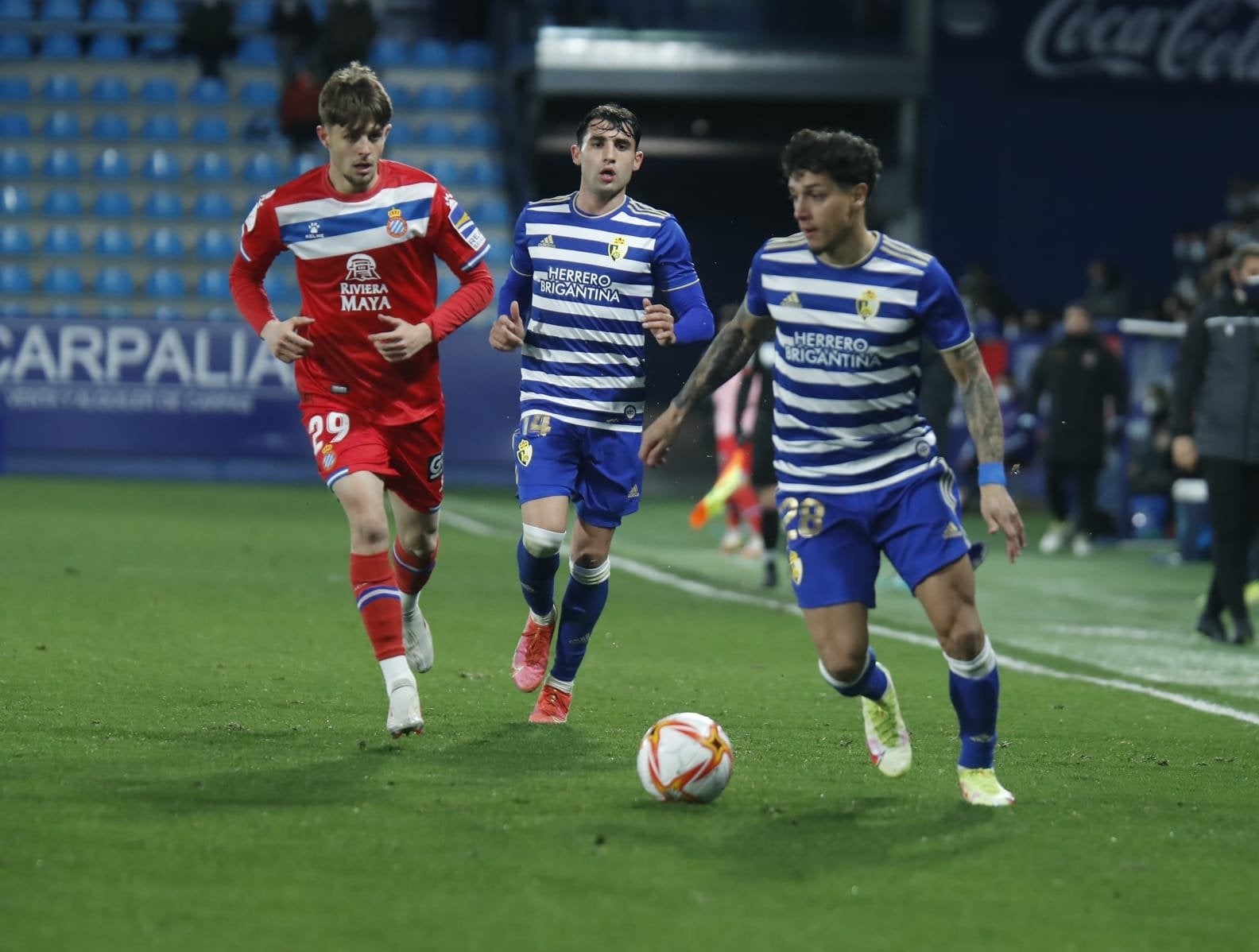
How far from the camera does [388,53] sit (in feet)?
89.0

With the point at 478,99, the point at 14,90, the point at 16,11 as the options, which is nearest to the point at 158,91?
the point at 14,90

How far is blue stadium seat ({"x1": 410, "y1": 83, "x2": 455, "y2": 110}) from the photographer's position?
26750mm

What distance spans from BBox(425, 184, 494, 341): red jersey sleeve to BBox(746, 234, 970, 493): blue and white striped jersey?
4.86 ft

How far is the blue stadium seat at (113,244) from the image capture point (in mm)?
24828

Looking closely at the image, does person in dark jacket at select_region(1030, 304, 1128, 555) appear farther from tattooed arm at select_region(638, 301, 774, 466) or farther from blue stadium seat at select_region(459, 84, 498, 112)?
blue stadium seat at select_region(459, 84, 498, 112)

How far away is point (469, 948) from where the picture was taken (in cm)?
401

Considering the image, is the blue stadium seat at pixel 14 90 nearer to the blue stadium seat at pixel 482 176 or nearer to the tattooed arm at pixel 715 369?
the blue stadium seat at pixel 482 176

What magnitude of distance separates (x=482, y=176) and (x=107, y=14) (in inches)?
240

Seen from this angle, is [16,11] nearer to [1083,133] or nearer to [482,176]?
[482,176]

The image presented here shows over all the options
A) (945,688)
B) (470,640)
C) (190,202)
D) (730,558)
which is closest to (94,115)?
(190,202)

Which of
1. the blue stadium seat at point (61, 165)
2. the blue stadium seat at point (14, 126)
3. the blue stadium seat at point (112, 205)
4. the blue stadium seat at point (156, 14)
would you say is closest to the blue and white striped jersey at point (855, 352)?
the blue stadium seat at point (112, 205)

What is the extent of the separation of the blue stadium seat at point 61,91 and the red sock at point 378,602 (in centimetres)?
2160

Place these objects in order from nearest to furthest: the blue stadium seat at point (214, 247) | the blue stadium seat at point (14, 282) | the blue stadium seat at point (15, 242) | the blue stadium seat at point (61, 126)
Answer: the blue stadium seat at point (14, 282)
the blue stadium seat at point (15, 242)
the blue stadium seat at point (214, 247)
the blue stadium seat at point (61, 126)

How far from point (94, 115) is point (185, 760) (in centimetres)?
2193
